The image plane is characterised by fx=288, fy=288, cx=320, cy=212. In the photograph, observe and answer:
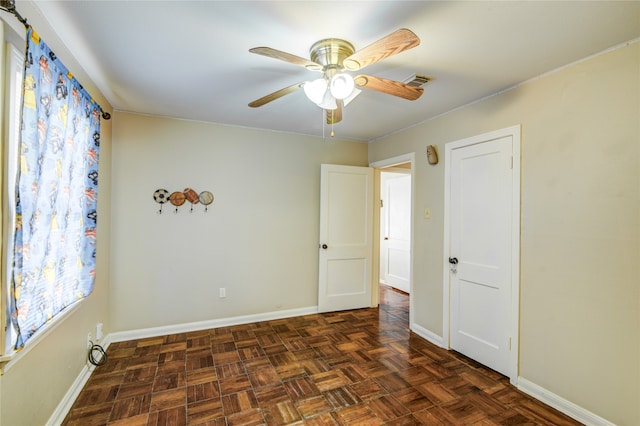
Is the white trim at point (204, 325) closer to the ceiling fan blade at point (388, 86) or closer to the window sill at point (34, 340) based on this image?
the window sill at point (34, 340)

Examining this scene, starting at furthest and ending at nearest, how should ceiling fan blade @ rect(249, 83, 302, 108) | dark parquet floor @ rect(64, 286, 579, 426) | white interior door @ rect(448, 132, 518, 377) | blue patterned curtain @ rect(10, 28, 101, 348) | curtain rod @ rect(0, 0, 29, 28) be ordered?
white interior door @ rect(448, 132, 518, 377)
dark parquet floor @ rect(64, 286, 579, 426)
ceiling fan blade @ rect(249, 83, 302, 108)
blue patterned curtain @ rect(10, 28, 101, 348)
curtain rod @ rect(0, 0, 29, 28)

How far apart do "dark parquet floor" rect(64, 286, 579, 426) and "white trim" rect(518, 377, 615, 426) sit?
2.0 inches

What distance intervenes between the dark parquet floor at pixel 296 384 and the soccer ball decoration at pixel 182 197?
4.87 ft

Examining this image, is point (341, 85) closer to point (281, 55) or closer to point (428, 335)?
point (281, 55)

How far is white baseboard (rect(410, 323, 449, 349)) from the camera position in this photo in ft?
9.90

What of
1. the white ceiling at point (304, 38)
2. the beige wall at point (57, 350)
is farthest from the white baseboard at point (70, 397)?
the white ceiling at point (304, 38)

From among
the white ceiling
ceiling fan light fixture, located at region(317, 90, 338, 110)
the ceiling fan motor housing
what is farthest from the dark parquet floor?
the white ceiling

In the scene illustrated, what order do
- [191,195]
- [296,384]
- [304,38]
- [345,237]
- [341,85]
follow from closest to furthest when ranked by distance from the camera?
[341,85] < [304,38] < [296,384] < [191,195] < [345,237]

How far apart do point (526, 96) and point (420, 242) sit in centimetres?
169

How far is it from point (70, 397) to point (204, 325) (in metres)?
1.41

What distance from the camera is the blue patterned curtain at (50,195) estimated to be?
4.38 feet

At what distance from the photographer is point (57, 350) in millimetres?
1824

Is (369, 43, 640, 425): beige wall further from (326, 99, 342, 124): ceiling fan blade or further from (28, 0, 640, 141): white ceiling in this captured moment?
(326, 99, 342, 124): ceiling fan blade

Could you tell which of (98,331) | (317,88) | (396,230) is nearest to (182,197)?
(98,331)
